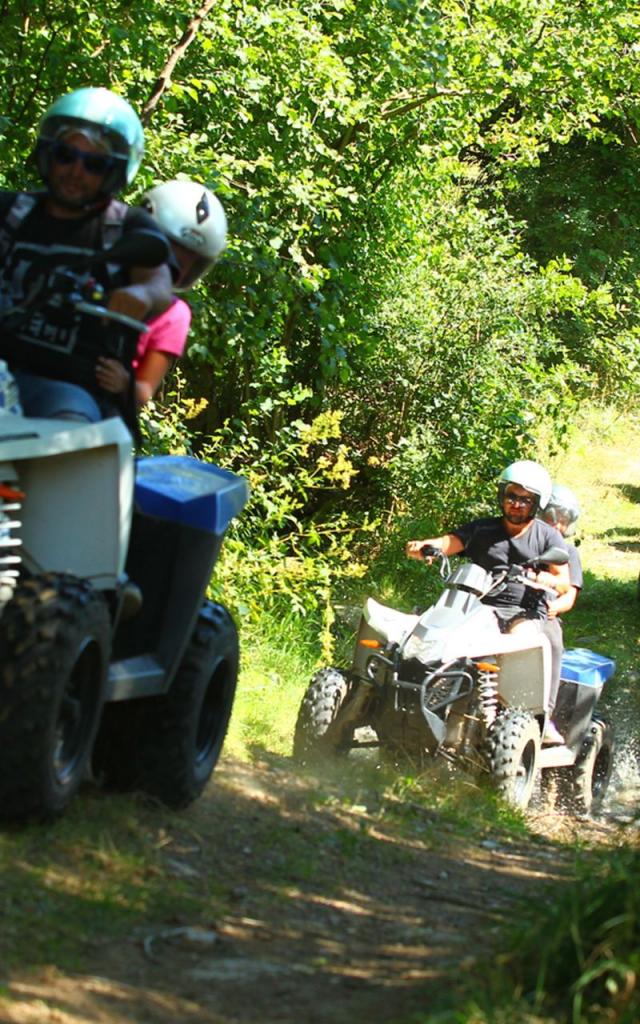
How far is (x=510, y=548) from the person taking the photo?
370 inches

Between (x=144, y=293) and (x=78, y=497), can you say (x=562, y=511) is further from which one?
(x=78, y=497)

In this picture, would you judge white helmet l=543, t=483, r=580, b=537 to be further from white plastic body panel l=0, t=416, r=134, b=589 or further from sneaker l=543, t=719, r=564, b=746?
white plastic body panel l=0, t=416, r=134, b=589

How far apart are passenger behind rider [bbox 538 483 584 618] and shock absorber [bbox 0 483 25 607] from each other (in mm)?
5430

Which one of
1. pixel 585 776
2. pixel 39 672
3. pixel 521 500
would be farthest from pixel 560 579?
pixel 39 672

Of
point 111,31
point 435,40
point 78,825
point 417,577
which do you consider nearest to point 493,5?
point 435,40

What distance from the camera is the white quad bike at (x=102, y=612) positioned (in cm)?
431

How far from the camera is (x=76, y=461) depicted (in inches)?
178

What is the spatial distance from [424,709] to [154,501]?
134 inches

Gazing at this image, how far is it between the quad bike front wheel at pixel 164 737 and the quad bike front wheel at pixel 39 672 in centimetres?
77

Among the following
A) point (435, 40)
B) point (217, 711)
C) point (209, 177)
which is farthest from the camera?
point (435, 40)

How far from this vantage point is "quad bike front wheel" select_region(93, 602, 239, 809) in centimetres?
533

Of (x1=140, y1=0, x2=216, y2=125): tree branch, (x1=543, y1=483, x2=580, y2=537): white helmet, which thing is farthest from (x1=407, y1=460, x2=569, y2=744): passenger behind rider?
(x1=140, y1=0, x2=216, y2=125): tree branch

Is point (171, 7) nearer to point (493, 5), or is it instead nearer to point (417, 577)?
point (493, 5)

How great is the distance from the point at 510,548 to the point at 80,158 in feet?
16.4
